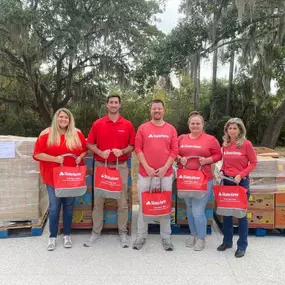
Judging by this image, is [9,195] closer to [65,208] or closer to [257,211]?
[65,208]

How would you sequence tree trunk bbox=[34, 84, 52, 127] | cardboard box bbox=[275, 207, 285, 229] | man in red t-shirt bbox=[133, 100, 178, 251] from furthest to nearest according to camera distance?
tree trunk bbox=[34, 84, 52, 127] → cardboard box bbox=[275, 207, 285, 229] → man in red t-shirt bbox=[133, 100, 178, 251]

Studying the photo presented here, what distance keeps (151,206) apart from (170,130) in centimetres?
84

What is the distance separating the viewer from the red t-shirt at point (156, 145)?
3.15m

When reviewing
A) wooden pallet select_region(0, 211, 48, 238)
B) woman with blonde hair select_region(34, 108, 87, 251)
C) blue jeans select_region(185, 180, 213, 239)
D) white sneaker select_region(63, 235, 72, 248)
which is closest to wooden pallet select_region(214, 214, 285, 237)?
blue jeans select_region(185, 180, 213, 239)

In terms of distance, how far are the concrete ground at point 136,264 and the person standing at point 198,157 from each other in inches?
11.7

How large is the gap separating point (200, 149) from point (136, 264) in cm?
136

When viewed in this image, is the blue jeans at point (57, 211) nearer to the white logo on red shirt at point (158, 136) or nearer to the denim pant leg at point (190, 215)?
the white logo on red shirt at point (158, 136)

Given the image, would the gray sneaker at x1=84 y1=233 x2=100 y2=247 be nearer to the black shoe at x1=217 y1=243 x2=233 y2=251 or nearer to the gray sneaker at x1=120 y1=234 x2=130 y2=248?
the gray sneaker at x1=120 y1=234 x2=130 y2=248

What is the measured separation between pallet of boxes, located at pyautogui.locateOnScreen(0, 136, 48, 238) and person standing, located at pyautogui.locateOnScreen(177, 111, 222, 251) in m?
1.79

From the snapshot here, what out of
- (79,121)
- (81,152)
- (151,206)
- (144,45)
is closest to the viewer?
(151,206)

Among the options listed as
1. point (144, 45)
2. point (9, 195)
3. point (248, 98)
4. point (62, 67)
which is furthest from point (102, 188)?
point (248, 98)

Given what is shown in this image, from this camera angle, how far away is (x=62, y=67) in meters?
12.9

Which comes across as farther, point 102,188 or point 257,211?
point 257,211

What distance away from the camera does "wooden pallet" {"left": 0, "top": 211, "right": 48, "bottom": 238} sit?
11.6ft
